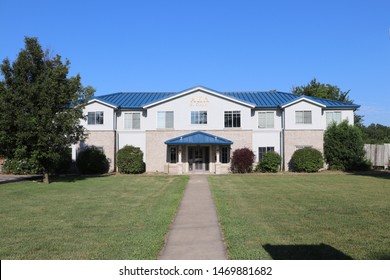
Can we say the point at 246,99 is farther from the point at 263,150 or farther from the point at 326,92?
the point at 326,92

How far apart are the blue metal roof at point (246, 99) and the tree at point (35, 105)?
33.8 ft

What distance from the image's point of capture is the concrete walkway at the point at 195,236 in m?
6.81

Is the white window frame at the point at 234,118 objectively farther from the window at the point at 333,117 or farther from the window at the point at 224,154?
the window at the point at 333,117

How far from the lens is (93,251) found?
7094 mm

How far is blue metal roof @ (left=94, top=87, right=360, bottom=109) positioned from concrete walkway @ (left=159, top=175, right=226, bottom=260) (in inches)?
830

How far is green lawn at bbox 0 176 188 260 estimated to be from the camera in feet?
23.3

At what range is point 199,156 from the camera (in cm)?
3266

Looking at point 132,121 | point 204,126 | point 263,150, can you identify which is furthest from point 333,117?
point 132,121

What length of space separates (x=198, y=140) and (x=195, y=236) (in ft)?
73.3

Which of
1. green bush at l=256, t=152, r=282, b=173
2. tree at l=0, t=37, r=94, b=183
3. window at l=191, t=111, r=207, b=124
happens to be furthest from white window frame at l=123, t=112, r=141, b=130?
green bush at l=256, t=152, r=282, b=173

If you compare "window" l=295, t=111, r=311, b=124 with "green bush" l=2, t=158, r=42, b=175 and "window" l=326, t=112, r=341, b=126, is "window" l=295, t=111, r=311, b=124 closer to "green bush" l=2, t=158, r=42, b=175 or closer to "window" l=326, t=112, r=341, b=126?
"window" l=326, t=112, r=341, b=126

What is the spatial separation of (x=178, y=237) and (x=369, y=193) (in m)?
11.2
